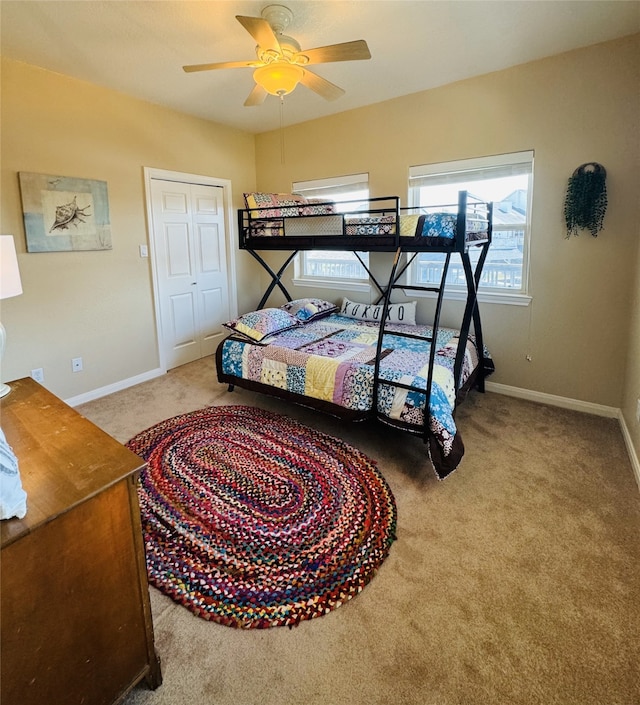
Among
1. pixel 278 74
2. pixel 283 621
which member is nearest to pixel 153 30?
pixel 278 74

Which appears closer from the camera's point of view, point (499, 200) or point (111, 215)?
point (499, 200)

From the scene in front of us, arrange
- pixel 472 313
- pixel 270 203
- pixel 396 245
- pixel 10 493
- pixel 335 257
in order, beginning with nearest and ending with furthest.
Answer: pixel 10 493, pixel 396 245, pixel 472 313, pixel 270 203, pixel 335 257

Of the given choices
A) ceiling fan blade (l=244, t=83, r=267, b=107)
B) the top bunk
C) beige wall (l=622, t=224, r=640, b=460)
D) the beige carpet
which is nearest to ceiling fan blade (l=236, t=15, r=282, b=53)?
ceiling fan blade (l=244, t=83, r=267, b=107)

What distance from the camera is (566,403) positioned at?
128 inches

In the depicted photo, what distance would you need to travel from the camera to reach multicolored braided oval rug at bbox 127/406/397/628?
163 centimetres

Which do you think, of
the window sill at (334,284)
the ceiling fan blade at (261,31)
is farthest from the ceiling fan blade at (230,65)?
the window sill at (334,284)

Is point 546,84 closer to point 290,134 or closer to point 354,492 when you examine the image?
point 290,134

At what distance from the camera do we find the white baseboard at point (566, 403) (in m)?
2.84

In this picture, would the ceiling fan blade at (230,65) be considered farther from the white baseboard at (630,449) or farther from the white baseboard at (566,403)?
the white baseboard at (630,449)

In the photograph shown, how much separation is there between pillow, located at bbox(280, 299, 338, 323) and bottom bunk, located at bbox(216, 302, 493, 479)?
0.6 inches

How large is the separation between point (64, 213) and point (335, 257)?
8.43ft

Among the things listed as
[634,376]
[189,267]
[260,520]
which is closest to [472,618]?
[260,520]

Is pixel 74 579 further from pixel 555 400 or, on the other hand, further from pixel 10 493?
pixel 555 400

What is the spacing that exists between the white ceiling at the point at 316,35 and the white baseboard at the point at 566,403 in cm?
253
